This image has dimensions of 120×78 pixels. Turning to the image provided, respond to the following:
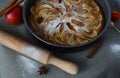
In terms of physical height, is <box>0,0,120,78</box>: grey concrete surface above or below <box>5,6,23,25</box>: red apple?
below

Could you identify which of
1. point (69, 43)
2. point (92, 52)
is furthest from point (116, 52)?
point (69, 43)

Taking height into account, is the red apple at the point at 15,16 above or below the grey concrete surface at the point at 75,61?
above

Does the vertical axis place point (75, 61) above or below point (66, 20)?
below

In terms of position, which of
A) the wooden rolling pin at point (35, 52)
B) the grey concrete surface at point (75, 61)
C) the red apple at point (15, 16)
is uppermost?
the red apple at point (15, 16)

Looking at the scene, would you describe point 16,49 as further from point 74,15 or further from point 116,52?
point 116,52

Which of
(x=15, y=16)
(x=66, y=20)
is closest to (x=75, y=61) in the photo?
(x=66, y=20)

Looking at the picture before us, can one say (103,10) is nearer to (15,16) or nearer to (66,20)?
(66,20)
